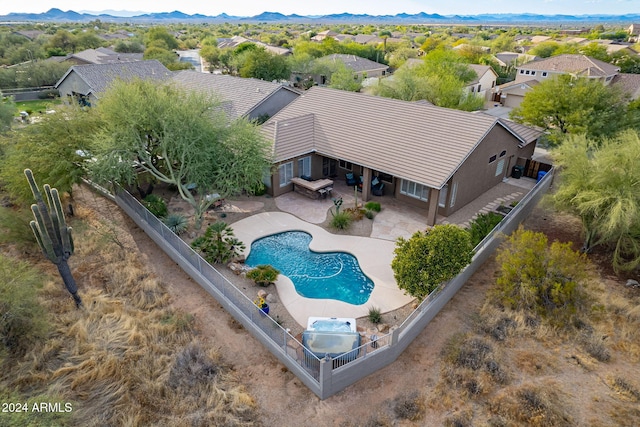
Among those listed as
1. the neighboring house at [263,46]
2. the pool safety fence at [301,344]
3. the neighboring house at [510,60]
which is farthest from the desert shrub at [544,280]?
the neighboring house at [510,60]

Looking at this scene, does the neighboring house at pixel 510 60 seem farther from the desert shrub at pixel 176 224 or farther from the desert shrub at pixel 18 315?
the desert shrub at pixel 18 315

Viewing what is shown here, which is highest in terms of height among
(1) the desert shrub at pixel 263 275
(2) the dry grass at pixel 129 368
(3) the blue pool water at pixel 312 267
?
(1) the desert shrub at pixel 263 275

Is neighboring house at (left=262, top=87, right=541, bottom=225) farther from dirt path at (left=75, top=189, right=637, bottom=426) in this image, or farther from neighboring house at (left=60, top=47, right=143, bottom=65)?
neighboring house at (left=60, top=47, right=143, bottom=65)

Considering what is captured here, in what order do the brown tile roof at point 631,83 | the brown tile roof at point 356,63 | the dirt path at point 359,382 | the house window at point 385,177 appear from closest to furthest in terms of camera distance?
the dirt path at point 359,382, the house window at point 385,177, the brown tile roof at point 631,83, the brown tile roof at point 356,63

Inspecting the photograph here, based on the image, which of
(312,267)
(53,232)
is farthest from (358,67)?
(53,232)

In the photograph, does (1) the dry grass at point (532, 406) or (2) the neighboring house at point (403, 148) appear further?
(2) the neighboring house at point (403, 148)

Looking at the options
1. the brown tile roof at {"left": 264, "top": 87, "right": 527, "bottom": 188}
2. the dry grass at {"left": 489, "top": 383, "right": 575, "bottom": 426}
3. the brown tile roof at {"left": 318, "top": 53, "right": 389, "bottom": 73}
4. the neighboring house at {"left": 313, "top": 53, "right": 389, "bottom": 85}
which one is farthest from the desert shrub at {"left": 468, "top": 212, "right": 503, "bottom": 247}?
the brown tile roof at {"left": 318, "top": 53, "right": 389, "bottom": 73}
